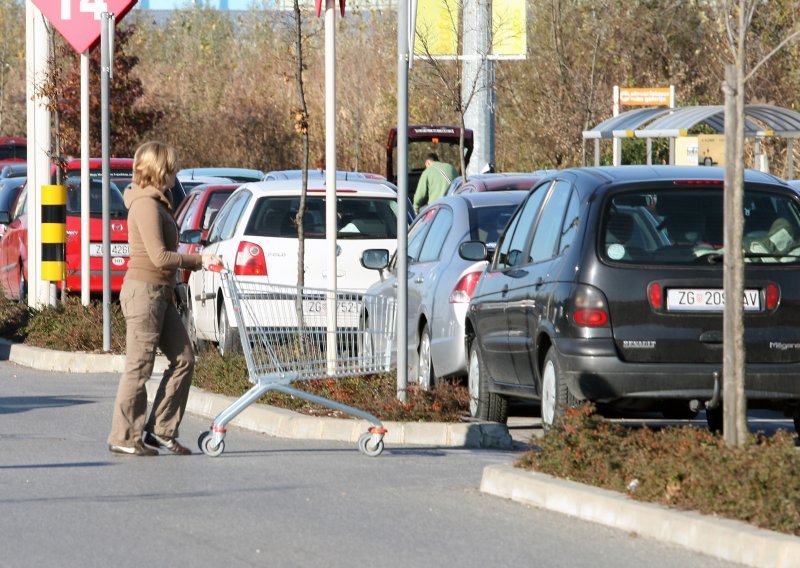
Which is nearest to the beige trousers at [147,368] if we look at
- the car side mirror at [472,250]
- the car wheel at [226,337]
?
the car side mirror at [472,250]

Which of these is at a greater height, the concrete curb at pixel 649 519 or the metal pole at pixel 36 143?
the metal pole at pixel 36 143

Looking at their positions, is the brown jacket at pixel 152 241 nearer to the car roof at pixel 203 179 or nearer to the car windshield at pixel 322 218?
the car windshield at pixel 322 218

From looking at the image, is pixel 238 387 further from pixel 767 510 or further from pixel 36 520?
pixel 767 510

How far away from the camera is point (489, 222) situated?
13133mm

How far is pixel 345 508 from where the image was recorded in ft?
26.4

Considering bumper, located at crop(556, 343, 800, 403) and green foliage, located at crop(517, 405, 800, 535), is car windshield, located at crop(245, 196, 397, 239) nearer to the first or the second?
bumper, located at crop(556, 343, 800, 403)

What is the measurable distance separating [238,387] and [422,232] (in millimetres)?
2401

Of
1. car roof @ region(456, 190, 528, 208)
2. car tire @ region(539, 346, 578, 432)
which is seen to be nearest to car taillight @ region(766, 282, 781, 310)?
car tire @ region(539, 346, 578, 432)

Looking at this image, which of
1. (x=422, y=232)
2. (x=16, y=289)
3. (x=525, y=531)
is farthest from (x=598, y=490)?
(x=16, y=289)

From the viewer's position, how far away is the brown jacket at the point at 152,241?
987 cm

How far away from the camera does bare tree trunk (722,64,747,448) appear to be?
7.61 meters

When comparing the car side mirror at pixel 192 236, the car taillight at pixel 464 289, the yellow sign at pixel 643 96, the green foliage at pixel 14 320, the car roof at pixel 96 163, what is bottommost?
the green foliage at pixel 14 320

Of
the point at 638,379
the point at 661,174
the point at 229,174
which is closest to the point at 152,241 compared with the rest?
the point at 638,379

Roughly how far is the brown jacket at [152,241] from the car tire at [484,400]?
2303 mm
